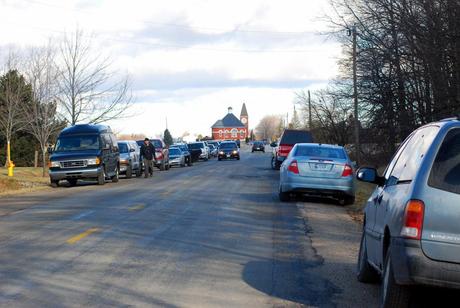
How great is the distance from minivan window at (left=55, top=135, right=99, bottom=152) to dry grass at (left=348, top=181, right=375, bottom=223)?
10.2 meters

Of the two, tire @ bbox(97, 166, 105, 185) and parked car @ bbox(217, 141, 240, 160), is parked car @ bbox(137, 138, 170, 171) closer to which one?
tire @ bbox(97, 166, 105, 185)

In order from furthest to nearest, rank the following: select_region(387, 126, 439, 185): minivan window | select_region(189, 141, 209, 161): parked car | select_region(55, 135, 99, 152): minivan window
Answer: select_region(189, 141, 209, 161): parked car
select_region(55, 135, 99, 152): minivan window
select_region(387, 126, 439, 185): minivan window

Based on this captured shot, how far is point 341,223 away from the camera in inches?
535

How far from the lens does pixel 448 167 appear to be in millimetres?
5445

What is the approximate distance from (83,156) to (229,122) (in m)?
170

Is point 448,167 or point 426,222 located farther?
point 448,167

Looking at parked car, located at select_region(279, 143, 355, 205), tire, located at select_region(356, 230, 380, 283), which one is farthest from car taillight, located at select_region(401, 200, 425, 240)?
parked car, located at select_region(279, 143, 355, 205)

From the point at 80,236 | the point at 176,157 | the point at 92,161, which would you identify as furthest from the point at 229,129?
the point at 80,236

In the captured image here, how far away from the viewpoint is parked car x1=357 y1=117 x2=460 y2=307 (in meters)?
5.23

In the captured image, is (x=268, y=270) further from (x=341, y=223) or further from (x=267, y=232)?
(x=341, y=223)

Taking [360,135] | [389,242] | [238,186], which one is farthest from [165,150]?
[389,242]

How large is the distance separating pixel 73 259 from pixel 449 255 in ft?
18.3

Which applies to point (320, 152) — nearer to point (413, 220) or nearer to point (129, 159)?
point (413, 220)

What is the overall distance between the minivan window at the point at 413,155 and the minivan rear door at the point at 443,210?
0.29 meters
